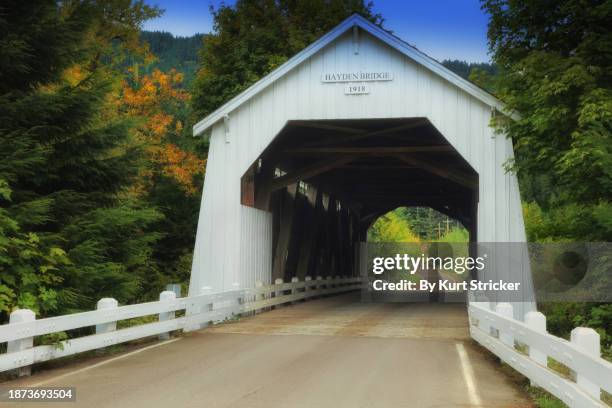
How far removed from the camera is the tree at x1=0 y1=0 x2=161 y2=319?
A: 1069 cm

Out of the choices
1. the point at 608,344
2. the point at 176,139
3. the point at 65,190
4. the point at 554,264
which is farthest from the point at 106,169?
the point at 176,139

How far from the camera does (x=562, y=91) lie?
570 inches

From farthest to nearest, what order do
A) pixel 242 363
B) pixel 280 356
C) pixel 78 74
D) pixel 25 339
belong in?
pixel 78 74 → pixel 280 356 → pixel 242 363 → pixel 25 339

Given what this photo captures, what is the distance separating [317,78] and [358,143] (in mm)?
5224

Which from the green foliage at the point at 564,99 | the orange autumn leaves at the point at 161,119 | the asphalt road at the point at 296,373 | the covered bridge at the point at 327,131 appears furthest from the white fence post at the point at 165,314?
the orange autumn leaves at the point at 161,119

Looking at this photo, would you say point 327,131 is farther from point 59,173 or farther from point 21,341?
point 21,341

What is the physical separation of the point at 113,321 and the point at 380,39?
8987 millimetres

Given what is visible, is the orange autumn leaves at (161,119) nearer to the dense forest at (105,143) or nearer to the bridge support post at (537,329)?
the dense forest at (105,143)

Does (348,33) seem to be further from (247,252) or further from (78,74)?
(78,74)

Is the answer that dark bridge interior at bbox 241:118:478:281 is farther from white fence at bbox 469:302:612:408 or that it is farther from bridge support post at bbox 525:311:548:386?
bridge support post at bbox 525:311:548:386

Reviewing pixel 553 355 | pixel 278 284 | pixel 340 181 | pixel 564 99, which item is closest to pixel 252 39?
pixel 340 181

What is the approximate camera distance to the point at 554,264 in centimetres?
2083

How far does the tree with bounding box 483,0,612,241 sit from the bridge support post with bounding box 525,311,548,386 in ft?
15.5

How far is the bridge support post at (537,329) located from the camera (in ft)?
25.1
